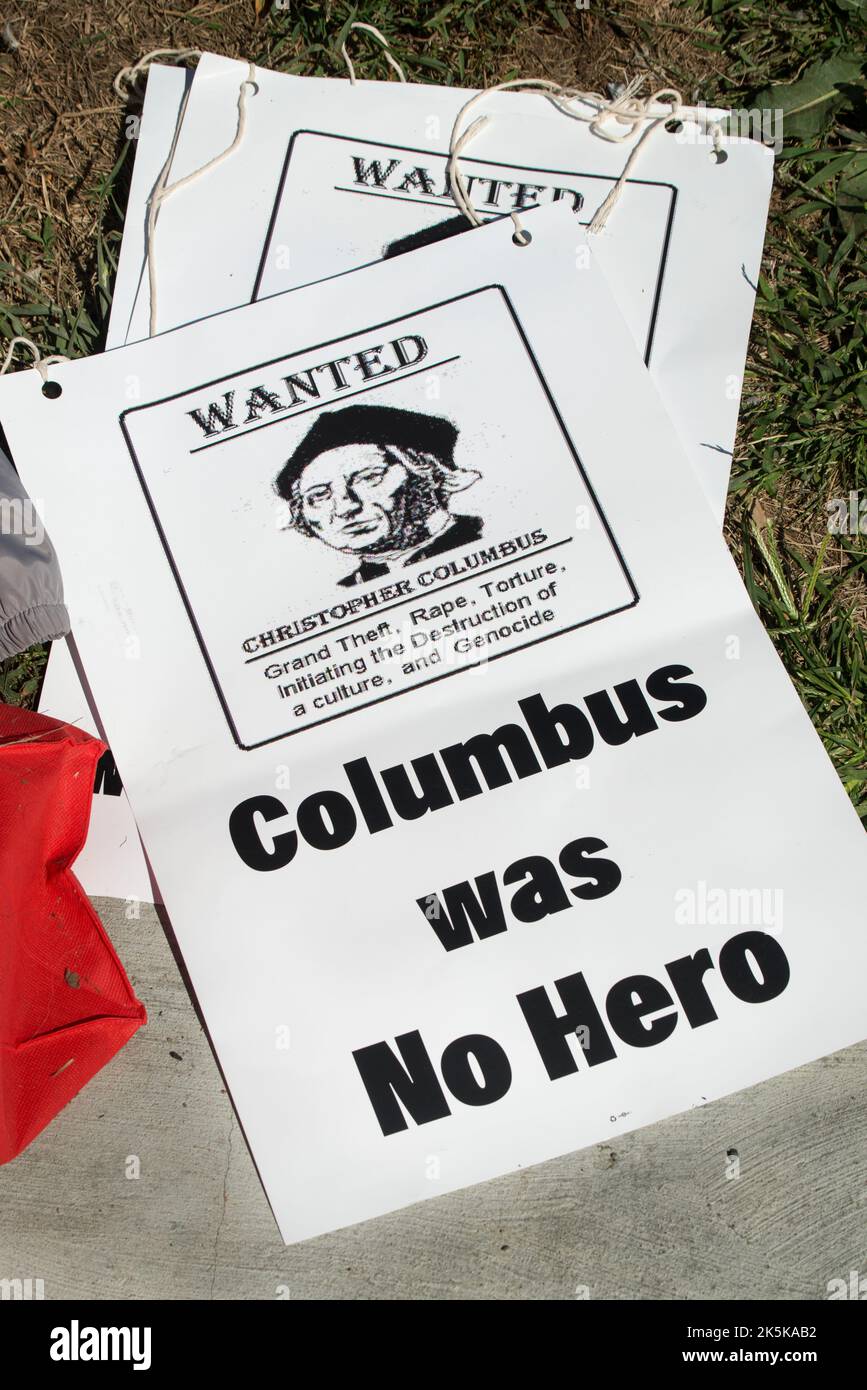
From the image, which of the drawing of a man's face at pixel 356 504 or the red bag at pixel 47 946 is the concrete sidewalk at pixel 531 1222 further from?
the drawing of a man's face at pixel 356 504

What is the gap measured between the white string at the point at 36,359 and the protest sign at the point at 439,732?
0.02 meters

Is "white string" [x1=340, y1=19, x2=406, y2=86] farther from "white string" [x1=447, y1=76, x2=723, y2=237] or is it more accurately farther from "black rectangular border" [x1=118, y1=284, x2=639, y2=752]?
"black rectangular border" [x1=118, y1=284, x2=639, y2=752]

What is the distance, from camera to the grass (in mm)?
1007

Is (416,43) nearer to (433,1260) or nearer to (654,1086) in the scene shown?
(654,1086)

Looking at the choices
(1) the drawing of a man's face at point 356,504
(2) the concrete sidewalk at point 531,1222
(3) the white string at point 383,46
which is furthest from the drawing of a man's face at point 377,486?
(2) the concrete sidewalk at point 531,1222

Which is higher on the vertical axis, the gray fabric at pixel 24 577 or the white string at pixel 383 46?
the white string at pixel 383 46

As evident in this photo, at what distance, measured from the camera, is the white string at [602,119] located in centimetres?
99

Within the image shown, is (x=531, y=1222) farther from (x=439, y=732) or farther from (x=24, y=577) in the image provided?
(x=24, y=577)

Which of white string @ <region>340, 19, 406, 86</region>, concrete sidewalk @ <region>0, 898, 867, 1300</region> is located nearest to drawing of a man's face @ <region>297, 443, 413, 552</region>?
white string @ <region>340, 19, 406, 86</region>

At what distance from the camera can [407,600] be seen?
937 millimetres

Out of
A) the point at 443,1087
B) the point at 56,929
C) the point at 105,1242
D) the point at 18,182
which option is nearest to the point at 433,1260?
the point at 443,1087

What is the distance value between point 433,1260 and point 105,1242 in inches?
13.5

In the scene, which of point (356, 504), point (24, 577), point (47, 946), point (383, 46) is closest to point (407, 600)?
point (356, 504)
